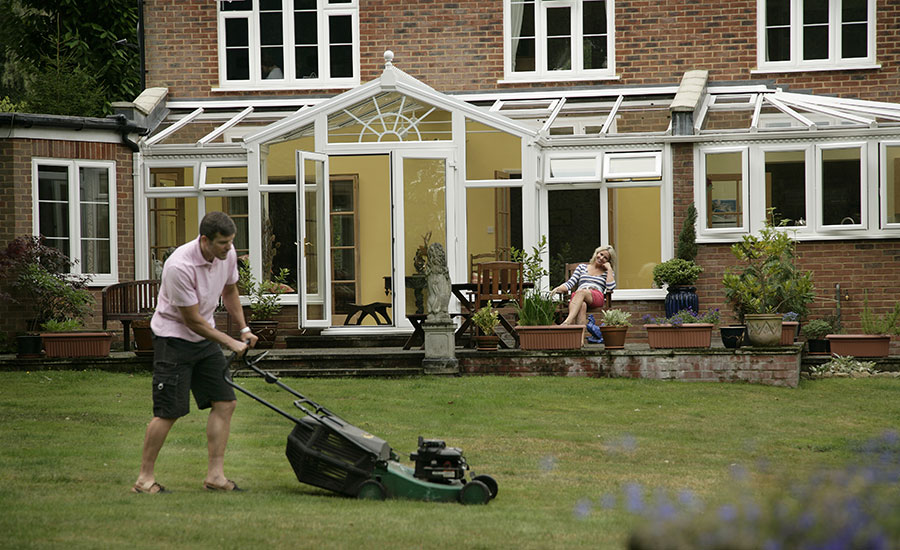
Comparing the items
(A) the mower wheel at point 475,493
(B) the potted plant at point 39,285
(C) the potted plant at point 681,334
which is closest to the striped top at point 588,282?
(C) the potted plant at point 681,334

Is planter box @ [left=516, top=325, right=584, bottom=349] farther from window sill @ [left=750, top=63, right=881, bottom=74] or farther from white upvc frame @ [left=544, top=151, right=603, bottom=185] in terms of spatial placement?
window sill @ [left=750, top=63, right=881, bottom=74]

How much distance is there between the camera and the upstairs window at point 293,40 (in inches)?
690

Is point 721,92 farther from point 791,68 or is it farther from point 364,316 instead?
point 364,316

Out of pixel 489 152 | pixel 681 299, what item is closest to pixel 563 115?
pixel 489 152

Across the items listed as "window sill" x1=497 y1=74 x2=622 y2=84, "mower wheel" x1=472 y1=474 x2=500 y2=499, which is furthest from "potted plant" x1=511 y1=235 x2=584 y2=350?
"window sill" x1=497 y1=74 x2=622 y2=84

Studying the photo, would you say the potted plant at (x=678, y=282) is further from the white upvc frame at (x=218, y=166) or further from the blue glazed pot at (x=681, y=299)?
the white upvc frame at (x=218, y=166)

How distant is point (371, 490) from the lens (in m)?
6.04

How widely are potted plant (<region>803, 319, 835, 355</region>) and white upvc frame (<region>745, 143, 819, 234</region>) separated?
1488mm

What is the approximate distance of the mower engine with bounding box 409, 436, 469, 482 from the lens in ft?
19.7

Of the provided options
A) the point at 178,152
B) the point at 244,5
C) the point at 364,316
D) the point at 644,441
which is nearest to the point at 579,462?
the point at 644,441

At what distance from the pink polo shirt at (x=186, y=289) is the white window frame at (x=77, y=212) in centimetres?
880

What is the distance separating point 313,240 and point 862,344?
21.7ft

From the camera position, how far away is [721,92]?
1648cm

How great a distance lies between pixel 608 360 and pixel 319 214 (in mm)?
4418
